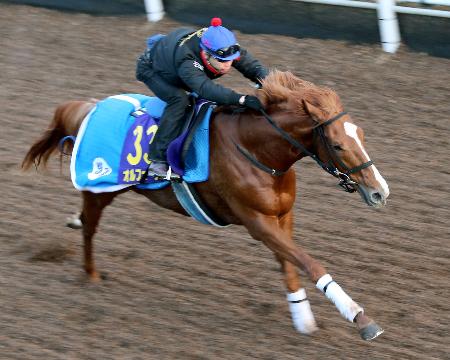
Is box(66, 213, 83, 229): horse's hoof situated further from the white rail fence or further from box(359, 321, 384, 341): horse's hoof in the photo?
the white rail fence

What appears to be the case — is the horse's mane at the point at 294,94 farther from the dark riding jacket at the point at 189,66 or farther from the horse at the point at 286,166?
the dark riding jacket at the point at 189,66

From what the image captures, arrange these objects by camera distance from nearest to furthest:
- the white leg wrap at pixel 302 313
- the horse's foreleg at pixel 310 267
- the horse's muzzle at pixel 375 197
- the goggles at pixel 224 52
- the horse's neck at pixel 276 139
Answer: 1. the horse's muzzle at pixel 375 197
2. the horse's foreleg at pixel 310 267
3. the horse's neck at pixel 276 139
4. the goggles at pixel 224 52
5. the white leg wrap at pixel 302 313

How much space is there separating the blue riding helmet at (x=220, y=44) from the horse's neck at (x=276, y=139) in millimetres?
401

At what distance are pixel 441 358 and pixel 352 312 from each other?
2.09 feet

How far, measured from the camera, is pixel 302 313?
4.99 metres

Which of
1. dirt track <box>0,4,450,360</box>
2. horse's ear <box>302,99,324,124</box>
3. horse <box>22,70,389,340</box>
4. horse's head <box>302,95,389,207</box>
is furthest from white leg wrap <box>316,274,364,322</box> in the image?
horse's ear <box>302,99,324,124</box>

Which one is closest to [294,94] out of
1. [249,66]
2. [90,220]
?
Result: [249,66]

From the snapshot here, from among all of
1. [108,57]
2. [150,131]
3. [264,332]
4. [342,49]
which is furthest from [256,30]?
[264,332]

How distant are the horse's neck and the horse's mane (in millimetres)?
75

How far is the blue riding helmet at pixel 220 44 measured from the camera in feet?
15.6

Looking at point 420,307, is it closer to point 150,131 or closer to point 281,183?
point 281,183

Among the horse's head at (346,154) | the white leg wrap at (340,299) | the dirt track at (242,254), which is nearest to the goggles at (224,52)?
the horse's head at (346,154)

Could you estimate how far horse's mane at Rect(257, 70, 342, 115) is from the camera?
4.58 meters

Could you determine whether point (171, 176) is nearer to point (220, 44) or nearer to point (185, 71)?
point (185, 71)
